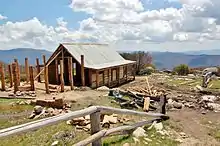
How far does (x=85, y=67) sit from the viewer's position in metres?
24.8

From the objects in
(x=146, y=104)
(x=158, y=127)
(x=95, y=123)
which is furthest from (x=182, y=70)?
(x=95, y=123)

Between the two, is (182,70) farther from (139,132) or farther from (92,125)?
(92,125)

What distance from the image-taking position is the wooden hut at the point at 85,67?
24719 mm

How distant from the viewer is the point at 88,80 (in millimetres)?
25250

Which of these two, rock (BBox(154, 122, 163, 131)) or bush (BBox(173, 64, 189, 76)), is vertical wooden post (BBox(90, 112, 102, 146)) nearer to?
rock (BBox(154, 122, 163, 131))

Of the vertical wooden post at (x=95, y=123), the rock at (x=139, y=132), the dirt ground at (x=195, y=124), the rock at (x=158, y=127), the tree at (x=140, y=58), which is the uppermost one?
the tree at (x=140, y=58)

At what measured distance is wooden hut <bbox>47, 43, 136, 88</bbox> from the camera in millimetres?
24719

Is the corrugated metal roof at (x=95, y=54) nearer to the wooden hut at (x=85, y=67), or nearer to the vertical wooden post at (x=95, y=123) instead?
the wooden hut at (x=85, y=67)

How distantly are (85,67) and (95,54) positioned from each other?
4.47m

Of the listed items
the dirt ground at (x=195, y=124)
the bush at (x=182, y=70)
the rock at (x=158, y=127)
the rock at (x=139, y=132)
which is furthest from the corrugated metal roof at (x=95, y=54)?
the rock at (x=139, y=132)

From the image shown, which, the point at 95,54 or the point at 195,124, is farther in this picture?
the point at 95,54

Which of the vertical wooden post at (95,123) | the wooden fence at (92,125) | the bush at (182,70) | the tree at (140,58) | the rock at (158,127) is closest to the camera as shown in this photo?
the wooden fence at (92,125)

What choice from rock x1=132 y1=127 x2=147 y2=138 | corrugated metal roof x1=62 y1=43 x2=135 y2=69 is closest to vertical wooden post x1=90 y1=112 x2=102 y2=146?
rock x1=132 y1=127 x2=147 y2=138

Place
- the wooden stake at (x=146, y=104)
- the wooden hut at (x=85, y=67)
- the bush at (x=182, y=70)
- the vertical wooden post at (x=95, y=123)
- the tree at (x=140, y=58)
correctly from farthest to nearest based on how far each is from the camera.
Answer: the tree at (x=140, y=58) → the bush at (x=182, y=70) → the wooden hut at (x=85, y=67) → the wooden stake at (x=146, y=104) → the vertical wooden post at (x=95, y=123)
